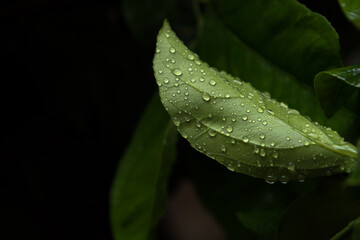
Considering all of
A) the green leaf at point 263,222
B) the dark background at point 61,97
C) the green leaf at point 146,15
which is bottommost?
the dark background at point 61,97

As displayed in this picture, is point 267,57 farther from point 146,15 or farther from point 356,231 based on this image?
point 146,15

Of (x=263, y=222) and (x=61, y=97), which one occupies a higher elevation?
(x=263, y=222)

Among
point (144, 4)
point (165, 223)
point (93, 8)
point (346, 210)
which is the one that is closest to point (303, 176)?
point (346, 210)

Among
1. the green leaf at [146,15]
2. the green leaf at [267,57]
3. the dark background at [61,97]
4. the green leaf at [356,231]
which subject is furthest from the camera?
the dark background at [61,97]

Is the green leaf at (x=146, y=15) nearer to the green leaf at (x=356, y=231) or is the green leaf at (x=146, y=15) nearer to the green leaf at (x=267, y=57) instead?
the green leaf at (x=267, y=57)

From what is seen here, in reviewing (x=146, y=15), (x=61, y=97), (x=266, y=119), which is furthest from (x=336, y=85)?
(x=61, y=97)

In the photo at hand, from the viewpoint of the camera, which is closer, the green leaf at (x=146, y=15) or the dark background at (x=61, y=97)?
the green leaf at (x=146, y=15)

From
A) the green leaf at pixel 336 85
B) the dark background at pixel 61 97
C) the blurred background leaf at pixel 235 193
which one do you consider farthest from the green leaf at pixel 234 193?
the dark background at pixel 61 97

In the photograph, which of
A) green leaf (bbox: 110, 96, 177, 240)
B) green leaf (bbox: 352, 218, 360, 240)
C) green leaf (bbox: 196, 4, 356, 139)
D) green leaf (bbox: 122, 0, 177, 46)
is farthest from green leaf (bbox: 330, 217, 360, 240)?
green leaf (bbox: 122, 0, 177, 46)
